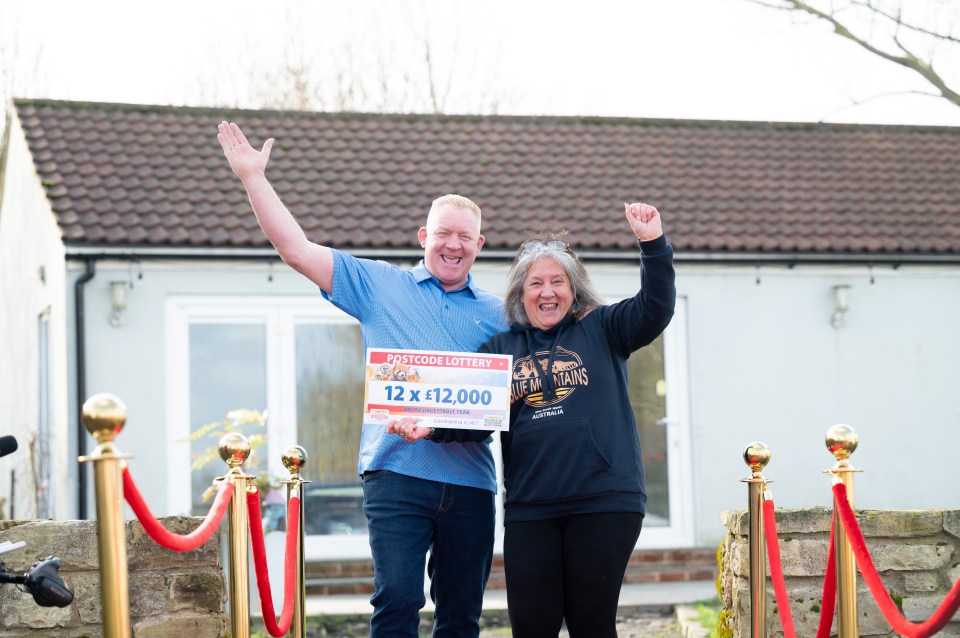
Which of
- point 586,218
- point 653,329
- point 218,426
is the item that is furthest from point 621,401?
point 586,218

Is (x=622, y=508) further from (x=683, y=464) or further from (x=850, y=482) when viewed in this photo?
(x=683, y=464)

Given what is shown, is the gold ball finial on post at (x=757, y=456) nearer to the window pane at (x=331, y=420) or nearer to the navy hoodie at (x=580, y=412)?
the navy hoodie at (x=580, y=412)

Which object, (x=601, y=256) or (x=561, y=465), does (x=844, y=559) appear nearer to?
(x=561, y=465)

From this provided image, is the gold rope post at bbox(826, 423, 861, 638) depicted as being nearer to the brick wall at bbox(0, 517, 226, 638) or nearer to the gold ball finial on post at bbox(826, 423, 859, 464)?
the gold ball finial on post at bbox(826, 423, 859, 464)

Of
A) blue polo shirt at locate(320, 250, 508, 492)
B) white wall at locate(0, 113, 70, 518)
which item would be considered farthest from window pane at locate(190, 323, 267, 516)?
blue polo shirt at locate(320, 250, 508, 492)

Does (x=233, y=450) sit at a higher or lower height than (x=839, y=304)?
lower

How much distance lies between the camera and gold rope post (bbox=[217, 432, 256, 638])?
3654 millimetres

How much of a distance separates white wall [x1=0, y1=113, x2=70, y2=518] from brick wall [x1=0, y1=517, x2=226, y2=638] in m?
5.19

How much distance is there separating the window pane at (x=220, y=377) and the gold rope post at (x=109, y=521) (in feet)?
22.2

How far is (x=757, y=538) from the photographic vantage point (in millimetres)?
4250

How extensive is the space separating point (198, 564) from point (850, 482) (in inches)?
92.8

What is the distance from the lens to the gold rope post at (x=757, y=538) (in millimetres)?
4180

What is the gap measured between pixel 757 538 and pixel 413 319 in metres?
1.52

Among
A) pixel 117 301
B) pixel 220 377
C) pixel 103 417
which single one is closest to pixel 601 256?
pixel 220 377
